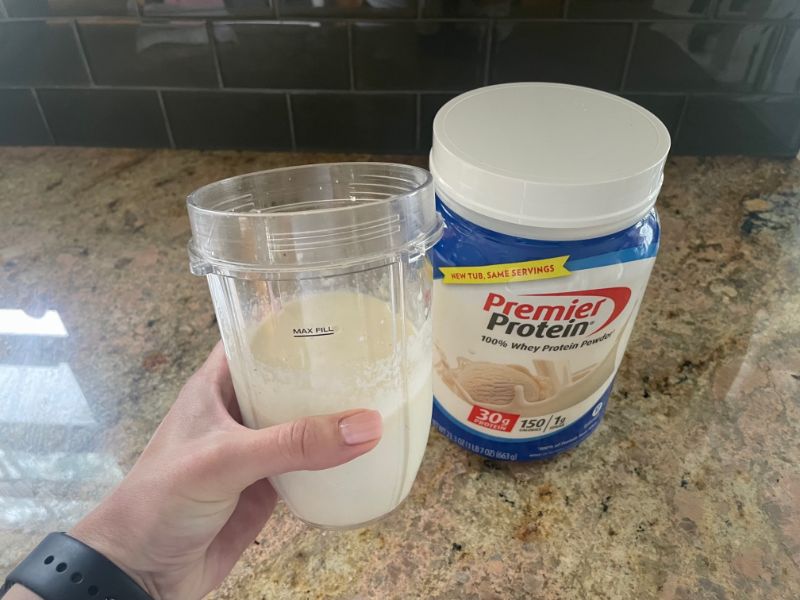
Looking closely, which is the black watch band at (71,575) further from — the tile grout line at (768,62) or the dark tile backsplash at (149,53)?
the tile grout line at (768,62)

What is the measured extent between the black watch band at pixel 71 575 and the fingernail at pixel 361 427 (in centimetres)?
17

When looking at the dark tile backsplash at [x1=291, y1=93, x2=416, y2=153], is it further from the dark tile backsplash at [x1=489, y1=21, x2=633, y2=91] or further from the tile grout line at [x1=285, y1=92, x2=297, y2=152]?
the dark tile backsplash at [x1=489, y1=21, x2=633, y2=91]

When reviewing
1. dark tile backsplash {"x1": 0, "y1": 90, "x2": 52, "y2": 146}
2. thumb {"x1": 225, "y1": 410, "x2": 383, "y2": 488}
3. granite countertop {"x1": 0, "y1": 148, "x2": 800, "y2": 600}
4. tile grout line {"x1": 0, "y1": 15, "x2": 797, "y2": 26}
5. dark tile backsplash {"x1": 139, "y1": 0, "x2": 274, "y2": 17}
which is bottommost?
granite countertop {"x1": 0, "y1": 148, "x2": 800, "y2": 600}

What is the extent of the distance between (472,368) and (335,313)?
0.46ft

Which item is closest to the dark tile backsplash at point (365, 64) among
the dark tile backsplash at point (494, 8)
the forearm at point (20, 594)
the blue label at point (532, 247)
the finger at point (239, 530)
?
the dark tile backsplash at point (494, 8)

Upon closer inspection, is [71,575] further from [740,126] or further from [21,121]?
[740,126]

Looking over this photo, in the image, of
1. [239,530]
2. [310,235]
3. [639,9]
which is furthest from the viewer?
[639,9]

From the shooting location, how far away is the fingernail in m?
0.39

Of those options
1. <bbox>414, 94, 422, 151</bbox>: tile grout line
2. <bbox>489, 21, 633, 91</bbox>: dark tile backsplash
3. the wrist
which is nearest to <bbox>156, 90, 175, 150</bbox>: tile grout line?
<bbox>414, 94, 422, 151</bbox>: tile grout line

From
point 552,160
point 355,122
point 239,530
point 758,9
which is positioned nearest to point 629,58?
point 758,9

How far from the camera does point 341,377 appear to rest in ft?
1.31

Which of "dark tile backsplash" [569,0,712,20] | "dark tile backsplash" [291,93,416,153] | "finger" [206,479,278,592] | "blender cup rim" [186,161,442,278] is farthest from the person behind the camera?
"dark tile backsplash" [291,93,416,153]

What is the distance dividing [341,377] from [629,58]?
0.68 meters

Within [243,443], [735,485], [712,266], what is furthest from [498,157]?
[712,266]
